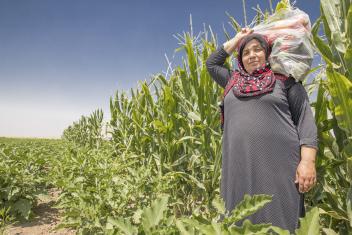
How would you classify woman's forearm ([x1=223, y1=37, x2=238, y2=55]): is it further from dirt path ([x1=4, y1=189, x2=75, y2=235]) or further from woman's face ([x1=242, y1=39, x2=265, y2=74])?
dirt path ([x1=4, y1=189, x2=75, y2=235])

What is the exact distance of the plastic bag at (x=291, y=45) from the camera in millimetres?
1577

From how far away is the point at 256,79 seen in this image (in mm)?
1647

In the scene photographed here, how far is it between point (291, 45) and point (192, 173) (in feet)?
4.47

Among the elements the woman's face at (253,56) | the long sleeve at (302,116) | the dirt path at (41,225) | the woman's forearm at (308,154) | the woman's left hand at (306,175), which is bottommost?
the dirt path at (41,225)

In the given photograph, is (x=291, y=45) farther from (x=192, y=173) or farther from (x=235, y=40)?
(x=192, y=173)

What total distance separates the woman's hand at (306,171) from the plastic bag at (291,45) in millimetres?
384

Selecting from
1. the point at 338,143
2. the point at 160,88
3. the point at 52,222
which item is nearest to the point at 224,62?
the point at 338,143

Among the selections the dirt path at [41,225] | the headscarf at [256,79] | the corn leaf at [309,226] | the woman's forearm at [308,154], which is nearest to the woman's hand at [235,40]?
the headscarf at [256,79]

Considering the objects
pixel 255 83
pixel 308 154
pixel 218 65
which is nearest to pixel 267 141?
pixel 308 154

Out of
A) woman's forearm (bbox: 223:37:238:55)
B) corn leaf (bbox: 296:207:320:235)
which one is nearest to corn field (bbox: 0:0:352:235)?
corn leaf (bbox: 296:207:320:235)

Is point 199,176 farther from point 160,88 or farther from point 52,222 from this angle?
point 52,222

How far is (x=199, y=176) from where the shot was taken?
2.71m

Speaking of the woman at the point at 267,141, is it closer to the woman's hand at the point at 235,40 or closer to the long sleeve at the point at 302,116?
the long sleeve at the point at 302,116

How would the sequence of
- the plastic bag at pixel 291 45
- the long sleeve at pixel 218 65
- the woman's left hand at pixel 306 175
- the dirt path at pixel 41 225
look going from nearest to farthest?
the woman's left hand at pixel 306 175
the plastic bag at pixel 291 45
the long sleeve at pixel 218 65
the dirt path at pixel 41 225
